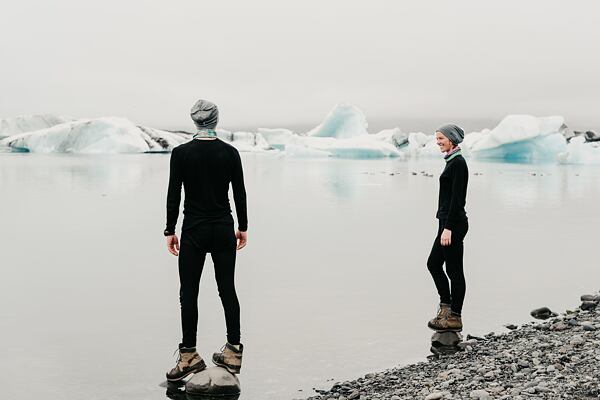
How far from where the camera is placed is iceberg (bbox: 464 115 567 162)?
62.5 metres

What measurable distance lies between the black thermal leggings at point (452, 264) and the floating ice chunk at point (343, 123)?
252 feet

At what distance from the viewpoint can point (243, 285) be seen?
990 cm

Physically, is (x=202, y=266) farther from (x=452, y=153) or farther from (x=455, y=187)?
(x=452, y=153)

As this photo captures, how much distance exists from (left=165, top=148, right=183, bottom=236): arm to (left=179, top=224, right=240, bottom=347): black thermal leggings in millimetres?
142

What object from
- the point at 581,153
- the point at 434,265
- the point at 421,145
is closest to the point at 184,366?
the point at 434,265

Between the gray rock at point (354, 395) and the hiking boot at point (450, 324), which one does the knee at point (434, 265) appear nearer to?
the hiking boot at point (450, 324)

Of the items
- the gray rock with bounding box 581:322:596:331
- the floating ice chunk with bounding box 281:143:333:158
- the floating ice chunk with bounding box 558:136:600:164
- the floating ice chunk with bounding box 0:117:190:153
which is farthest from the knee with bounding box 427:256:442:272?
the floating ice chunk with bounding box 0:117:190:153

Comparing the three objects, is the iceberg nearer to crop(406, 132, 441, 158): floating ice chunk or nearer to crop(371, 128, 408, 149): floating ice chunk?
crop(406, 132, 441, 158): floating ice chunk

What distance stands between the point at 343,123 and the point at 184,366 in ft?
266

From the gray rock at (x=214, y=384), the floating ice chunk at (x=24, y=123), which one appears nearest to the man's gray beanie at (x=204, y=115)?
the gray rock at (x=214, y=384)

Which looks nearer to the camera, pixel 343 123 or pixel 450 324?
pixel 450 324

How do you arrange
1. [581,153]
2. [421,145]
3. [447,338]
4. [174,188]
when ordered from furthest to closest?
[421,145] < [581,153] < [447,338] < [174,188]

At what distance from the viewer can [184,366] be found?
5.57m

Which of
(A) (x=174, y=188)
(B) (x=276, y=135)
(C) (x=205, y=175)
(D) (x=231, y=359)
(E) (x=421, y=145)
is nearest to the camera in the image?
(C) (x=205, y=175)
